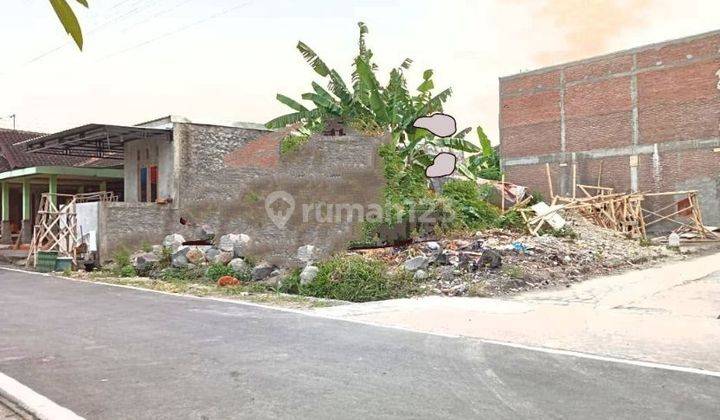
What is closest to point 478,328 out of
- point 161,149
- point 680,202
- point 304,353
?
point 304,353

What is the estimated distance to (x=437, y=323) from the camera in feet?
29.5

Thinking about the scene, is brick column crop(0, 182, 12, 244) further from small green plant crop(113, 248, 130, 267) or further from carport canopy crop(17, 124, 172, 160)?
small green plant crop(113, 248, 130, 267)

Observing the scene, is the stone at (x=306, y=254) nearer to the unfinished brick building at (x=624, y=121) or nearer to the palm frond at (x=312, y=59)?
the palm frond at (x=312, y=59)

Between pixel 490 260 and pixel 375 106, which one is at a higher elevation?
pixel 375 106

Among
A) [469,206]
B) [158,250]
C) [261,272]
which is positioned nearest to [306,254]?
[261,272]

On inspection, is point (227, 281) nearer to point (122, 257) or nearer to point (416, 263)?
point (416, 263)

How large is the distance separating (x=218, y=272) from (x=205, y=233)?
536cm

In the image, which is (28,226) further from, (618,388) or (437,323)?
(618,388)

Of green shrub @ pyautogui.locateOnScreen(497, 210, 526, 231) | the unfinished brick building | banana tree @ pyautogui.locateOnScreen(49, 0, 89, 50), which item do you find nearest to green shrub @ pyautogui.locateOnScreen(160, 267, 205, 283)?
green shrub @ pyautogui.locateOnScreen(497, 210, 526, 231)

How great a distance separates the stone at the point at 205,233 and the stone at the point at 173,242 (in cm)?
84

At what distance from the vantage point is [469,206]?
18.3 meters

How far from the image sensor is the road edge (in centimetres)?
457

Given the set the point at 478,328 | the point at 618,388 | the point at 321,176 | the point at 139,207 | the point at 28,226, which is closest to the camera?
the point at 618,388

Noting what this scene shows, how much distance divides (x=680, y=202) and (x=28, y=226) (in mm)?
29476
